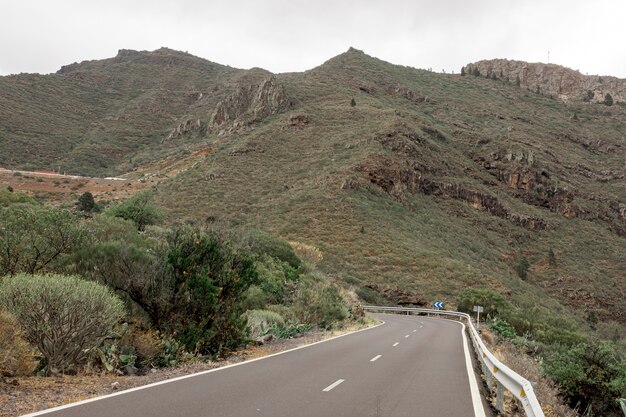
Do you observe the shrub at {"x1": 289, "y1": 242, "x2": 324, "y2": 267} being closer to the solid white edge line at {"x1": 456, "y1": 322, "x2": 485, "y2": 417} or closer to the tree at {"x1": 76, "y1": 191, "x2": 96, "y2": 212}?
the tree at {"x1": 76, "y1": 191, "x2": 96, "y2": 212}

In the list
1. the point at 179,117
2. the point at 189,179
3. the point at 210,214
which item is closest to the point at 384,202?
the point at 210,214

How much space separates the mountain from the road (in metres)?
28.0

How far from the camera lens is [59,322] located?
8.96 metres

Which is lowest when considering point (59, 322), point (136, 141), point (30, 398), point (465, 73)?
point (30, 398)

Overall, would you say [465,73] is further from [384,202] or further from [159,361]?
[159,361]

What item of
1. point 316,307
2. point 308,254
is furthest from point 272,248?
point 316,307

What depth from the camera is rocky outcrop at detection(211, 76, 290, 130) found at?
84.1m

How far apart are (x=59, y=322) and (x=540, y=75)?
181m

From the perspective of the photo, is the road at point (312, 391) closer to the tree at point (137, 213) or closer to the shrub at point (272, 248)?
the shrub at point (272, 248)

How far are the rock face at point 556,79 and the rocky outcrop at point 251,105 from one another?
85.3 metres

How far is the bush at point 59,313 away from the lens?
874 centimetres

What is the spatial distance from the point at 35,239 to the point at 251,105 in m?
77.9

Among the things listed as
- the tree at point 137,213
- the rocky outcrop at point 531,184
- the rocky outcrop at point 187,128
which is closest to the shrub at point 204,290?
the tree at point 137,213

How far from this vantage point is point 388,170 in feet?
205
